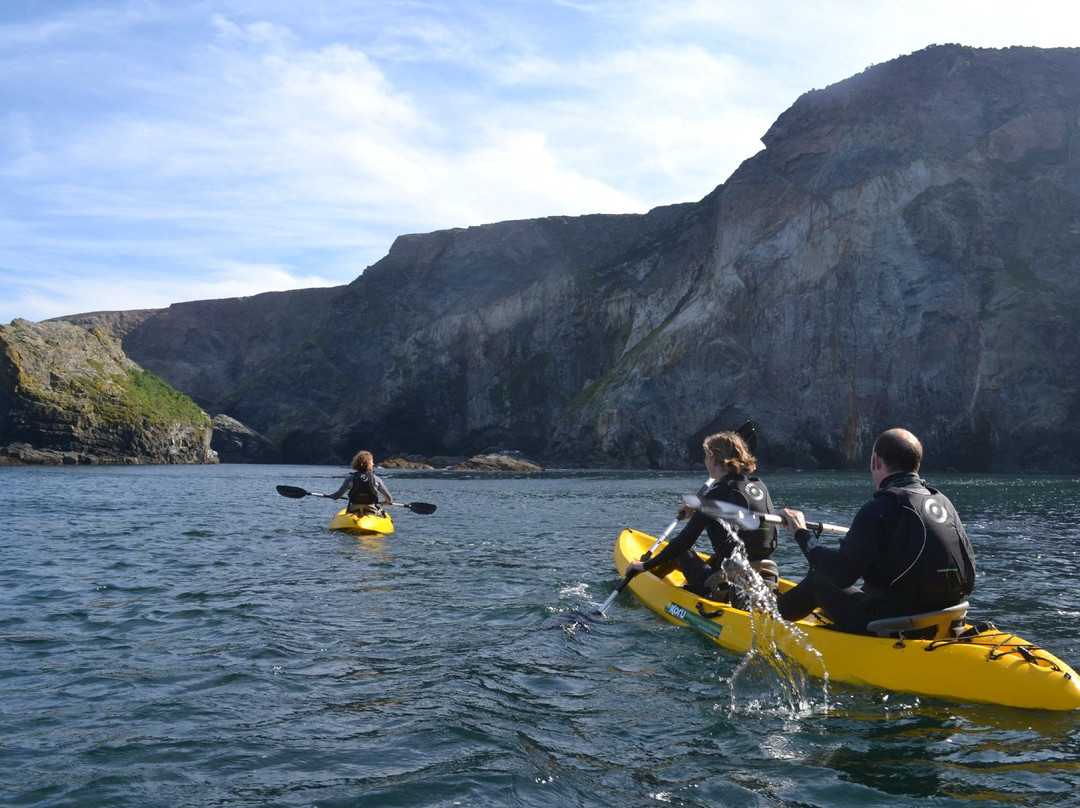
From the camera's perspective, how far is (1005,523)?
22.6 metres

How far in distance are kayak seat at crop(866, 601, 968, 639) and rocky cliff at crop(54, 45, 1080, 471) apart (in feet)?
199

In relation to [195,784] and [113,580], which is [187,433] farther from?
[195,784]

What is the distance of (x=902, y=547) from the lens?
6770 millimetres

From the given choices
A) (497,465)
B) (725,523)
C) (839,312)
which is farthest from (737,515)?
(497,465)

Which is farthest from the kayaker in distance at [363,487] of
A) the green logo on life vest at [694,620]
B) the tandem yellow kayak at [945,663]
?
the tandem yellow kayak at [945,663]

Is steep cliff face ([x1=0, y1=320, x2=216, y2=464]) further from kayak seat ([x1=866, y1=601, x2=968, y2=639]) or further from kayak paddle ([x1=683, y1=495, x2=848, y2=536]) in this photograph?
kayak seat ([x1=866, y1=601, x2=968, y2=639])

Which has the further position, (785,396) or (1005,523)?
(785,396)

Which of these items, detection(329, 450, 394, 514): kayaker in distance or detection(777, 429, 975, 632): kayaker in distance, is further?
detection(329, 450, 394, 514): kayaker in distance

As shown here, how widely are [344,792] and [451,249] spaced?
369ft

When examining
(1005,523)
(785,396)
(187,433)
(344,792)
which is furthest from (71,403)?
(344,792)

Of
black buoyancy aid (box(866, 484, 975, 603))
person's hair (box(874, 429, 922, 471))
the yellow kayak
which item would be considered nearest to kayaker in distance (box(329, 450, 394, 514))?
the yellow kayak

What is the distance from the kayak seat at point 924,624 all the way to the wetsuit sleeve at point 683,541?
228cm

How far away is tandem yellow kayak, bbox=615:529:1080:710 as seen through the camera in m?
6.76

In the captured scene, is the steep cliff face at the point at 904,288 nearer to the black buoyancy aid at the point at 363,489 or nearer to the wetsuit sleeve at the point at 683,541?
the black buoyancy aid at the point at 363,489
